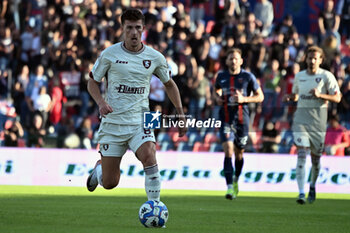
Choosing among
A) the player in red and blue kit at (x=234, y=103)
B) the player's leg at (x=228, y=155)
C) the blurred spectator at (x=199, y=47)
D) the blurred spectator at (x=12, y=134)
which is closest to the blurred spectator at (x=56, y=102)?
the blurred spectator at (x=12, y=134)

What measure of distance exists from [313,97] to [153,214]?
627cm

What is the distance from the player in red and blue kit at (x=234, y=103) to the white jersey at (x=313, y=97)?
0.80 meters

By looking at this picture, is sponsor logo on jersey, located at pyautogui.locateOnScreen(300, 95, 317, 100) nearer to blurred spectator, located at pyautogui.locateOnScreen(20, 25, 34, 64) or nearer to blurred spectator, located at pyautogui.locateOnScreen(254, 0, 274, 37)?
blurred spectator, located at pyautogui.locateOnScreen(254, 0, 274, 37)

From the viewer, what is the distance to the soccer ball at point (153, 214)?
8258mm

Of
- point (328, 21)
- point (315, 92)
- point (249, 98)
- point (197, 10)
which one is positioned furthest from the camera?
point (197, 10)

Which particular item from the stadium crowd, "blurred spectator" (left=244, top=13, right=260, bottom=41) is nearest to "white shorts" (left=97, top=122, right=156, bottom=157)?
the stadium crowd

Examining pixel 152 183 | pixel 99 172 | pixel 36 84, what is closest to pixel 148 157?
pixel 152 183

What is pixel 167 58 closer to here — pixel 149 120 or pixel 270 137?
pixel 270 137

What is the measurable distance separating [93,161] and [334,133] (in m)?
5.30

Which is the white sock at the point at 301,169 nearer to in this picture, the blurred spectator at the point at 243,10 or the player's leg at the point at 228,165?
the player's leg at the point at 228,165

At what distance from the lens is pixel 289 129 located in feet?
57.4

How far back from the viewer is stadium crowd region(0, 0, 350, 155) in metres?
17.7

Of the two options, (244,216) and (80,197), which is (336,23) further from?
(244,216)

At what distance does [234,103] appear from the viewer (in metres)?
14.6
